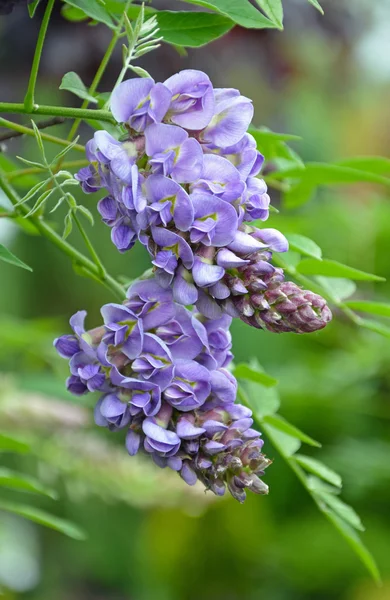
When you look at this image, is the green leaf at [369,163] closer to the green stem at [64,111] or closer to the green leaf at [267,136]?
the green leaf at [267,136]

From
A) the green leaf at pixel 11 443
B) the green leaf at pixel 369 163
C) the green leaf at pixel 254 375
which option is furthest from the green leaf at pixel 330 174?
the green leaf at pixel 11 443

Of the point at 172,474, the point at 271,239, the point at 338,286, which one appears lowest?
the point at 172,474

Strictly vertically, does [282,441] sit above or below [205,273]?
below

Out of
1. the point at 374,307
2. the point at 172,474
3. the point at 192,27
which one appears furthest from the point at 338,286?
the point at 172,474

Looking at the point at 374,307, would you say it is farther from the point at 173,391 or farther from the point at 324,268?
the point at 173,391

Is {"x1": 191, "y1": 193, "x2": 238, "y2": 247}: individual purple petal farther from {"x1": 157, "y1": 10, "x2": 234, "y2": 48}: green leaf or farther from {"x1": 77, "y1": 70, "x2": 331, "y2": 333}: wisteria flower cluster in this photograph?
{"x1": 157, "y1": 10, "x2": 234, "y2": 48}: green leaf

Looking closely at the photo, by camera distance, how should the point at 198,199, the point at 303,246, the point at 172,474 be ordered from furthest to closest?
the point at 172,474
the point at 303,246
the point at 198,199

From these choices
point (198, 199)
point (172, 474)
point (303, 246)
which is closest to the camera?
point (198, 199)
